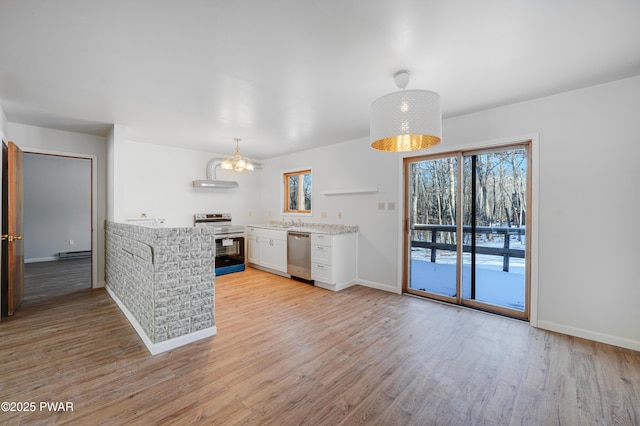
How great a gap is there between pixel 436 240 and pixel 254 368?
9.36ft

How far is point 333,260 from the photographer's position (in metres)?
4.18

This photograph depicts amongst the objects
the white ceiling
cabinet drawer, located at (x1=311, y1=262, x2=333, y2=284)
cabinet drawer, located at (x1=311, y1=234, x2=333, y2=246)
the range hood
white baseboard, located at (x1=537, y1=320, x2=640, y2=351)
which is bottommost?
white baseboard, located at (x1=537, y1=320, x2=640, y2=351)

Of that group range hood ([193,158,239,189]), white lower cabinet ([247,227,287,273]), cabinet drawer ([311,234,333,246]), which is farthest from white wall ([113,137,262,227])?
cabinet drawer ([311,234,333,246])

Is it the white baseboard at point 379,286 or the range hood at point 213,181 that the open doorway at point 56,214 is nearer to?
the range hood at point 213,181

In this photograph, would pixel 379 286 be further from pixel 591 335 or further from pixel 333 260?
pixel 591 335

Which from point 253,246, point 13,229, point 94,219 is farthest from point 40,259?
point 253,246

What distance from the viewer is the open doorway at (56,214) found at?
606 centimetres

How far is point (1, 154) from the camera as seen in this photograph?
3008mm

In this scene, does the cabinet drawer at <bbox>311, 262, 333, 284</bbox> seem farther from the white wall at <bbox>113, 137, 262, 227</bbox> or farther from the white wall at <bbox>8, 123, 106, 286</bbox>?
the white wall at <bbox>8, 123, 106, 286</bbox>

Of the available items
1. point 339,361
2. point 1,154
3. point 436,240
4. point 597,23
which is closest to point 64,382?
point 339,361

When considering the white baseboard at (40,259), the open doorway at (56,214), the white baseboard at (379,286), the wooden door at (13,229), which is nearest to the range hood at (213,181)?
the wooden door at (13,229)

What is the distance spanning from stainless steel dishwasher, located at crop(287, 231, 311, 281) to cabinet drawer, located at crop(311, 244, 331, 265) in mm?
96

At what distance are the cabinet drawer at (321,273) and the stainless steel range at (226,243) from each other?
5.94ft

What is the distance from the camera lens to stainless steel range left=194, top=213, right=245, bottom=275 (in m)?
5.22
